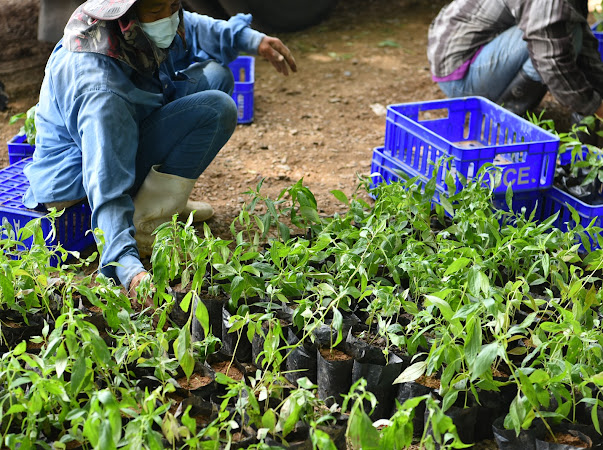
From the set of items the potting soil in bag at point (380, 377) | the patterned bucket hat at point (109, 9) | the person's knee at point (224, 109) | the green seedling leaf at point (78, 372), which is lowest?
the potting soil in bag at point (380, 377)

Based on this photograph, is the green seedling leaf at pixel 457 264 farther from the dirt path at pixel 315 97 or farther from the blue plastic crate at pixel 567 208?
the dirt path at pixel 315 97

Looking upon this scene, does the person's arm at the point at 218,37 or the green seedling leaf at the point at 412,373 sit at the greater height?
the person's arm at the point at 218,37

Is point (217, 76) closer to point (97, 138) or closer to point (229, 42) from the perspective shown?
point (229, 42)

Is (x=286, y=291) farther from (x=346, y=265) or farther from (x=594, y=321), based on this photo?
(x=594, y=321)

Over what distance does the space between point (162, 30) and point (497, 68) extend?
1.91m

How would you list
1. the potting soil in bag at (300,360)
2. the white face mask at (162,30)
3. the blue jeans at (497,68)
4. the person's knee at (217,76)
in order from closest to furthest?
the potting soil in bag at (300,360)
the white face mask at (162,30)
the person's knee at (217,76)
the blue jeans at (497,68)

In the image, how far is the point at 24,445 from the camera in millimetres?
1621

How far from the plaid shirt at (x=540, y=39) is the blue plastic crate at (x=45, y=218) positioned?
2004 millimetres

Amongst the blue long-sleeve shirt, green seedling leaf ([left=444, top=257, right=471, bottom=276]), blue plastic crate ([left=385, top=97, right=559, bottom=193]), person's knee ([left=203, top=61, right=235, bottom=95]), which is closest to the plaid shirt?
blue plastic crate ([left=385, top=97, right=559, bottom=193])

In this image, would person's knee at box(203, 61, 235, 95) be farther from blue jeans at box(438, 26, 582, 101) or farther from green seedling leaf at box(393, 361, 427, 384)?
green seedling leaf at box(393, 361, 427, 384)

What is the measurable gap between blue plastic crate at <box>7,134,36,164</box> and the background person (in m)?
2.00

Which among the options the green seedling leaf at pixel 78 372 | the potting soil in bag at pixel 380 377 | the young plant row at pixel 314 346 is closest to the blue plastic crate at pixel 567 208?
the young plant row at pixel 314 346

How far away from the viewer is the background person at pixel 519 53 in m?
3.43

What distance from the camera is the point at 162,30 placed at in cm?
254
